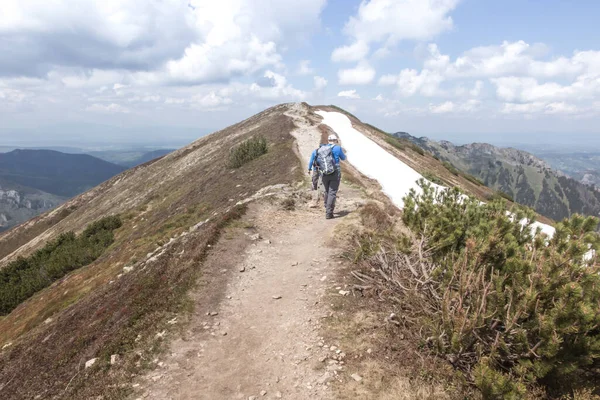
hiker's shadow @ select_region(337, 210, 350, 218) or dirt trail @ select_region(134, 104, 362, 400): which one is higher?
hiker's shadow @ select_region(337, 210, 350, 218)

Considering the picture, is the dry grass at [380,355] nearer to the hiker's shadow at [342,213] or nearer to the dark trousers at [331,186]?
the dark trousers at [331,186]

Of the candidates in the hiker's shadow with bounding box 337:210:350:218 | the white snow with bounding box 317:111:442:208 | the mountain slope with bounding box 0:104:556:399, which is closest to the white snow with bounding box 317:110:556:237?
the white snow with bounding box 317:111:442:208

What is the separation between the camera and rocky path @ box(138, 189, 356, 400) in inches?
253

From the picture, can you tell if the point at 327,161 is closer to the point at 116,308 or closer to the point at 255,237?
the point at 255,237

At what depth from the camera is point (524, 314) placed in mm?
5039

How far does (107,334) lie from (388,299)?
6839mm

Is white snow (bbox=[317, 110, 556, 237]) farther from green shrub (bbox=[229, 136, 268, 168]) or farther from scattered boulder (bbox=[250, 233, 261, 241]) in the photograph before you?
scattered boulder (bbox=[250, 233, 261, 241])

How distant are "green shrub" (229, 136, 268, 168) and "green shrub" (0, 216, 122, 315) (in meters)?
12.2

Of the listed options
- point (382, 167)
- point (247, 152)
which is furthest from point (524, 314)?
point (247, 152)

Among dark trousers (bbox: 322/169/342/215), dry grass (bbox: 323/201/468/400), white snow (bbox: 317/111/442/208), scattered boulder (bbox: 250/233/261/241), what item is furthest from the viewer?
white snow (bbox: 317/111/442/208)

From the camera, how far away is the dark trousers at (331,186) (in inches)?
578

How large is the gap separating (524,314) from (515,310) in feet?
0.98

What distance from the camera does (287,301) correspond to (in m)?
9.17

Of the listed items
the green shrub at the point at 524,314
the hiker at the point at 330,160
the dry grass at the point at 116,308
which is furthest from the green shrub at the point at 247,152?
the green shrub at the point at 524,314
